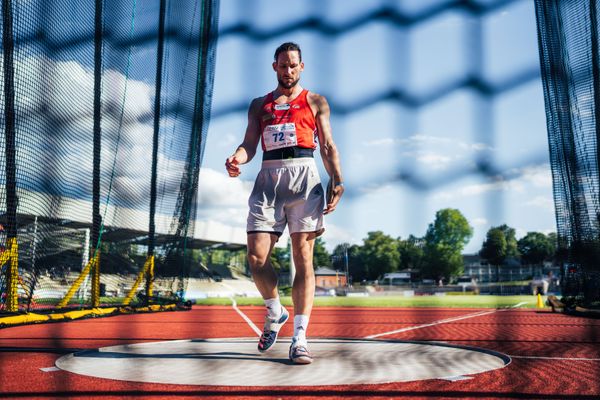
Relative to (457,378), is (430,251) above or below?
above

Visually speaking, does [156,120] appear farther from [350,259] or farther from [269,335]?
[350,259]

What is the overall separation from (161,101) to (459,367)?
5.94m

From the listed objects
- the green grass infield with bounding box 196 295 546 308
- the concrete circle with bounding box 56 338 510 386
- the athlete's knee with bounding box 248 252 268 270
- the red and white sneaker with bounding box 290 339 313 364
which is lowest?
the green grass infield with bounding box 196 295 546 308

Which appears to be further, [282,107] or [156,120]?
[156,120]

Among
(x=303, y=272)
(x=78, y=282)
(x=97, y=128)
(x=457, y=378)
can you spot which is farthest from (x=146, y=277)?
(x=457, y=378)

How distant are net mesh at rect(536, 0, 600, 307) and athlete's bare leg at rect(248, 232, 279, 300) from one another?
367 centimetres

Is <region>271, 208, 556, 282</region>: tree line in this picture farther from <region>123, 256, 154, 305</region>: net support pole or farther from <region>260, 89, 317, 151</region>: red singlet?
<region>123, 256, 154, 305</region>: net support pole

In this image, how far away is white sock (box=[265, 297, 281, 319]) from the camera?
295cm

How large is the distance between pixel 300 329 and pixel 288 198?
0.62m

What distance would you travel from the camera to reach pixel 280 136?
2873 mm

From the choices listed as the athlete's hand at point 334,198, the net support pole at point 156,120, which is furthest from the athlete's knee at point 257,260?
the net support pole at point 156,120

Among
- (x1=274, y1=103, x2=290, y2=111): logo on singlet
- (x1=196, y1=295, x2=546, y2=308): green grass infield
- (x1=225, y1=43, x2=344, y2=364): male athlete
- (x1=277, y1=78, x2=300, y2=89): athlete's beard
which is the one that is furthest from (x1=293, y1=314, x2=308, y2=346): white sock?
(x1=196, y1=295, x2=546, y2=308): green grass infield

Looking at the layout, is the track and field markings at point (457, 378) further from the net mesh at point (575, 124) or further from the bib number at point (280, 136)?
the net mesh at point (575, 124)

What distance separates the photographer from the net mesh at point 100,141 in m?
4.18
